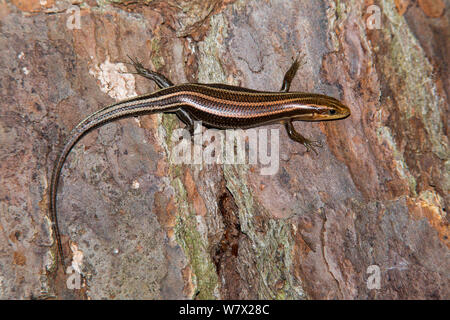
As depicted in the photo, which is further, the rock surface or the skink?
the skink

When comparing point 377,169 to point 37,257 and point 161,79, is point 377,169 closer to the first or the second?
point 161,79

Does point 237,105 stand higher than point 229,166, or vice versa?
point 237,105

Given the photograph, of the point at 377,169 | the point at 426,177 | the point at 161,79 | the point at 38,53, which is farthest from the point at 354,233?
the point at 38,53

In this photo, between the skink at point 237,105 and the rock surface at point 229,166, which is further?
the skink at point 237,105
